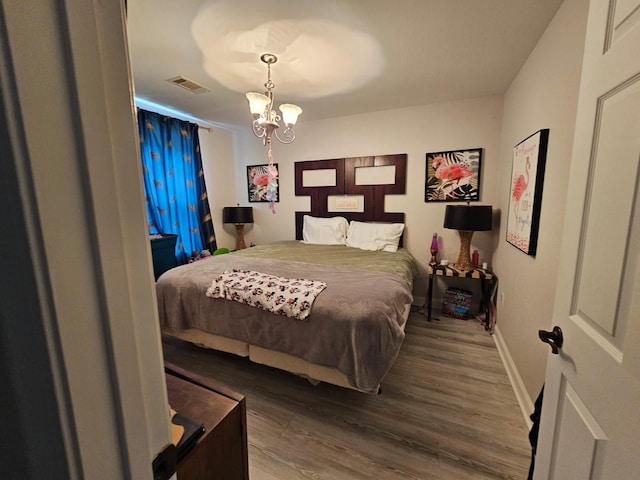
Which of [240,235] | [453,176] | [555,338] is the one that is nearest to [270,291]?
[555,338]

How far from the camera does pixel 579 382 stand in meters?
0.77

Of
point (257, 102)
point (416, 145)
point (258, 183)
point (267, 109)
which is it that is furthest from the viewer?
point (258, 183)

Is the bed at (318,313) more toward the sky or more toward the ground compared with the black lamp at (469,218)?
more toward the ground

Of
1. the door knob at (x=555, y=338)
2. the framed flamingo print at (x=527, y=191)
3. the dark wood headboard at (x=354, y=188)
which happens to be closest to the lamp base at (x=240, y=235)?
the dark wood headboard at (x=354, y=188)

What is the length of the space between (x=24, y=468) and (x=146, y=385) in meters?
0.17

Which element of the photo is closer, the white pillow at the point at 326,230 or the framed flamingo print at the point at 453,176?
the framed flamingo print at the point at 453,176

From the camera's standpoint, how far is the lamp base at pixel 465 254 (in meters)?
2.88

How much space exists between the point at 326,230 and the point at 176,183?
2.03m

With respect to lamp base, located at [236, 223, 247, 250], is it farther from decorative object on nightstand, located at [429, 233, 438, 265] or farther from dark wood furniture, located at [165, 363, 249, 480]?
dark wood furniture, located at [165, 363, 249, 480]

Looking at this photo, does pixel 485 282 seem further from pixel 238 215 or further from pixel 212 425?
pixel 238 215

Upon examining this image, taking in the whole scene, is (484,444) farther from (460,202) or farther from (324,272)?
(460,202)

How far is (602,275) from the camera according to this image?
0.71m

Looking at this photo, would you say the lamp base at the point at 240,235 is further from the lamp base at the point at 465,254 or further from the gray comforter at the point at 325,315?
the lamp base at the point at 465,254

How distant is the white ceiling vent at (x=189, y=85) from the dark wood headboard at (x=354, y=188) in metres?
1.53
